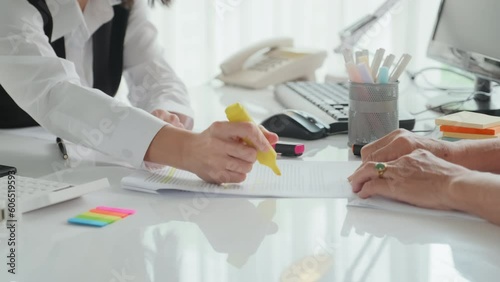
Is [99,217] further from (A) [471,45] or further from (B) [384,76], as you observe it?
(A) [471,45]

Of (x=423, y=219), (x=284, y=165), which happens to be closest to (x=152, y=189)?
(x=284, y=165)

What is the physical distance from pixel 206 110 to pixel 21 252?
0.94 meters

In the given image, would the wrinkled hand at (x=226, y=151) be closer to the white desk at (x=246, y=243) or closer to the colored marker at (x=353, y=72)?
the white desk at (x=246, y=243)

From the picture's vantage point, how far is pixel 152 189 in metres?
1.06

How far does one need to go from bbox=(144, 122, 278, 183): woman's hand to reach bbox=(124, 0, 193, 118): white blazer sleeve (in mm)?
578

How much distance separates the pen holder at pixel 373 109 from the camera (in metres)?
1.26

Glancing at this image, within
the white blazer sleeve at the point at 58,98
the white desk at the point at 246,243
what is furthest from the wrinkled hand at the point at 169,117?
the white desk at the point at 246,243

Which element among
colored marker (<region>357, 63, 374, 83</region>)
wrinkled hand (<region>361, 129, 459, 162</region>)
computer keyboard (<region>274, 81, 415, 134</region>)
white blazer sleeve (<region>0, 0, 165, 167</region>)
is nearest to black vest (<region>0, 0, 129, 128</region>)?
white blazer sleeve (<region>0, 0, 165, 167</region>)

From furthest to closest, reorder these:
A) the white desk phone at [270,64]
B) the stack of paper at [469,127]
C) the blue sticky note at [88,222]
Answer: the white desk phone at [270,64]
the stack of paper at [469,127]
the blue sticky note at [88,222]

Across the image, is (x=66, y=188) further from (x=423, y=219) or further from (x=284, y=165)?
(x=423, y=219)

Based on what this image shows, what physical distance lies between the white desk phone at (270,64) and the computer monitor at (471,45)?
0.35 meters

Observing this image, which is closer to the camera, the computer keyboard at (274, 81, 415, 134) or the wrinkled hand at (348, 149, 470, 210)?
the wrinkled hand at (348, 149, 470, 210)

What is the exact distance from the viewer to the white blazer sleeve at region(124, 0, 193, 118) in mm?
1686

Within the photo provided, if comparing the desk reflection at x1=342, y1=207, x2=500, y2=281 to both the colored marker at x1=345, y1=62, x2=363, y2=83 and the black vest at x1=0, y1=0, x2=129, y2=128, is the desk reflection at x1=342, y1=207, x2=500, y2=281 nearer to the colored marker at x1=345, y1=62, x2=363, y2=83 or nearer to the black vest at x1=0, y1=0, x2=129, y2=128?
the colored marker at x1=345, y1=62, x2=363, y2=83
